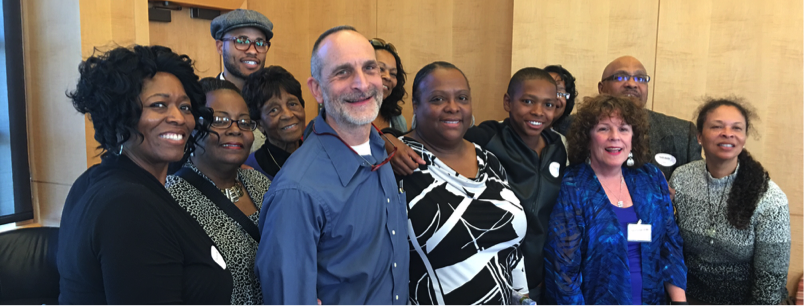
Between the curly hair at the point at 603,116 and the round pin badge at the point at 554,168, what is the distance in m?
0.08

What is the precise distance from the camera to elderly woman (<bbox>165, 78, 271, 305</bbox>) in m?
1.73

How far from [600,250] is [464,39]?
298 cm

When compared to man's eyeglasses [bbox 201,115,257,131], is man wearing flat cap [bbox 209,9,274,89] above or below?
above

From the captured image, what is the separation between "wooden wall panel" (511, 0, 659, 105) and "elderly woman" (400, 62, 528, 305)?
2.10 m

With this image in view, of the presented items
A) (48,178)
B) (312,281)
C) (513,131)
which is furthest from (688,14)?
(48,178)

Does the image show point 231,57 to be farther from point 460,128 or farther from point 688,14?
point 688,14

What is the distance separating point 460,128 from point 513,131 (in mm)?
526

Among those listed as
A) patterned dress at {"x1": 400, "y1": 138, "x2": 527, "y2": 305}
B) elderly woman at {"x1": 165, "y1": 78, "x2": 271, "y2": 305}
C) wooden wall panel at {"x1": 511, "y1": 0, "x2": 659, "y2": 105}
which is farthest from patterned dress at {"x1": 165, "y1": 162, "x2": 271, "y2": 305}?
wooden wall panel at {"x1": 511, "y1": 0, "x2": 659, "y2": 105}

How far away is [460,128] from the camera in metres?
2.12

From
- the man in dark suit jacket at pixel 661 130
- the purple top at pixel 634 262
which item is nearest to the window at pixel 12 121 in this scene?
the man in dark suit jacket at pixel 661 130

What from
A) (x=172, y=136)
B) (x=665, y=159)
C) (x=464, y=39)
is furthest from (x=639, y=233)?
(x=464, y=39)

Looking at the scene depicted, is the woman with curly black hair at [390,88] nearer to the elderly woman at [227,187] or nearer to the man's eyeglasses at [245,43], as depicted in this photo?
the man's eyeglasses at [245,43]

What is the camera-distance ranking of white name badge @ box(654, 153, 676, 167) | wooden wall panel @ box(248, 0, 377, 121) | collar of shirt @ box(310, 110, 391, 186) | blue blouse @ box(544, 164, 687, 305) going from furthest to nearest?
wooden wall panel @ box(248, 0, 377, 121) → white name badge @ box(654, 153, 676, 167) → blue blouse @ box(544, 164, 687, 305) → collar of shirt @ box(310, 110, 391, 186)

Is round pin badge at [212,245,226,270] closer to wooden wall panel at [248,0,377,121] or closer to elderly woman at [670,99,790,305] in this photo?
elderly woman at [670,99,790,305]
